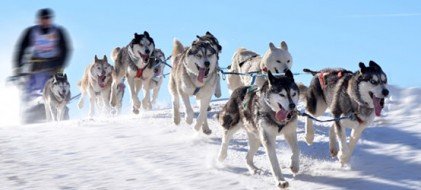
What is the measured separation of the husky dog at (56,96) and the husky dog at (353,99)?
888cm

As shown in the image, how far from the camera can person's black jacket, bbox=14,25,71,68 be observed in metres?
9.36

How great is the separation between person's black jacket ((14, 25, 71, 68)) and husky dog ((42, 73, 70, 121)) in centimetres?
553

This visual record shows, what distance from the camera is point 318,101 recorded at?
749 centimetres

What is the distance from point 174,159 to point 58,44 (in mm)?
2945

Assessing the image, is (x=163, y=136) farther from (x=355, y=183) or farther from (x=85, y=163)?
(x=355, y=183)

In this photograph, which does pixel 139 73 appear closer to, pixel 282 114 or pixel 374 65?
pixel 374 65

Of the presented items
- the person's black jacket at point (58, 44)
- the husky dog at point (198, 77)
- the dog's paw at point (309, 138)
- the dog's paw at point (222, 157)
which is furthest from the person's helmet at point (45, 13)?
the dog's paw at point (309, 138)

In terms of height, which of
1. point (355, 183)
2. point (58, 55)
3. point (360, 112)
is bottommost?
point (355, 183)

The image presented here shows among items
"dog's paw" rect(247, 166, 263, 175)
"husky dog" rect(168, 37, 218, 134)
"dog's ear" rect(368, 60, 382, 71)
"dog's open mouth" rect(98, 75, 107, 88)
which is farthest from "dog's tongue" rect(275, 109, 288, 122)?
"dog's open mouth" rect(98, 75, 107, 88)

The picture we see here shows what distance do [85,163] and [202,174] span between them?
4.17ft

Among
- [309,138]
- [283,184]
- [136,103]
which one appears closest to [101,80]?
[136,103]

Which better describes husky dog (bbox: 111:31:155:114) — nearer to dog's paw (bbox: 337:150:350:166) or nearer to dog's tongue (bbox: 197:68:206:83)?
dog's tongue (bbox: 197:68:206:83)

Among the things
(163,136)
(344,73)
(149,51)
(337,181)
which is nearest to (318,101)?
(344,73)

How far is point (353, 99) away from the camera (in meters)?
6.77
